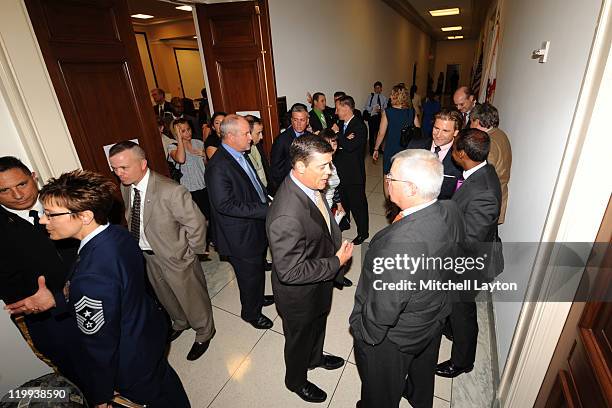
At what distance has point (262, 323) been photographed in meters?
2.53

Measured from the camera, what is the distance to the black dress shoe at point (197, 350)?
228cm

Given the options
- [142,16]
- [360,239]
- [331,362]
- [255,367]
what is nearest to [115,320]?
[255,367]

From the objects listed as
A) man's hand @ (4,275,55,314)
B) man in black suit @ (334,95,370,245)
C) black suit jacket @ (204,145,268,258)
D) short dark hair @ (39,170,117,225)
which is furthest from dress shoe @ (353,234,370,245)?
man's hand @ (4,275,55,314)

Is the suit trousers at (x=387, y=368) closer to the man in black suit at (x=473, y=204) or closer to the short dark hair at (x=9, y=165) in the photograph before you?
the man in black suit at (x=473, y=204)

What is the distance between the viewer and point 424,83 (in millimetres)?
16625

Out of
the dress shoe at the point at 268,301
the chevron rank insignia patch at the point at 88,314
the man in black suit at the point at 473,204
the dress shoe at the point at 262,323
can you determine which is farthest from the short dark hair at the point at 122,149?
the man in black suit at the point at 473,204

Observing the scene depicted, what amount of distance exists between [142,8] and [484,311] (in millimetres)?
7670

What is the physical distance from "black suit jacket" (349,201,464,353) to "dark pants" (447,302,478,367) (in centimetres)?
48

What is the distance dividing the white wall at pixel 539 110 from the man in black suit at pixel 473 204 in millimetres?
231

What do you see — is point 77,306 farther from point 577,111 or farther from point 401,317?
point 577,111

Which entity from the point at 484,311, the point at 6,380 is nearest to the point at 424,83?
the point at 484,311

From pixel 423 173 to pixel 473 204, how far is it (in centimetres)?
69

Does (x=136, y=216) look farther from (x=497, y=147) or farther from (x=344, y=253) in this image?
(x=497, y=147)

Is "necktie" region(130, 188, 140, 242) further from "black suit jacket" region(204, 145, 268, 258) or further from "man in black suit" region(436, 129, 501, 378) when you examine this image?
"man in black suit" region(436, 129, 501, 378)
